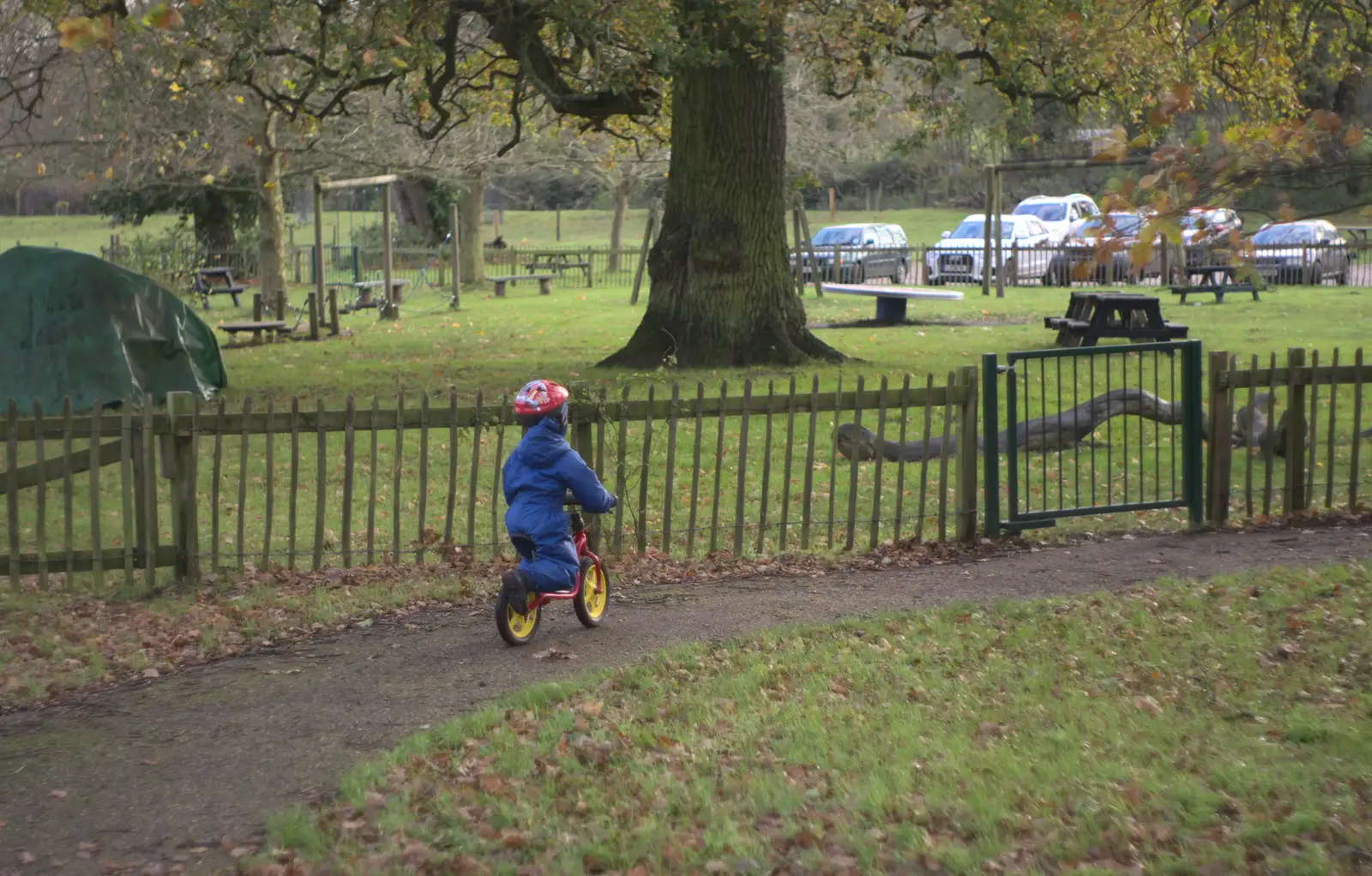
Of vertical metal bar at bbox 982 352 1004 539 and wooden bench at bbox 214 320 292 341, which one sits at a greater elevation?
wooden bench at bbox 214 320 292 341

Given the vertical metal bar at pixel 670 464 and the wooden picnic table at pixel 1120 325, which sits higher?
the wooden picnic table at pixel 1120 325

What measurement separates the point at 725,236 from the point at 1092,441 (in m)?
9.40

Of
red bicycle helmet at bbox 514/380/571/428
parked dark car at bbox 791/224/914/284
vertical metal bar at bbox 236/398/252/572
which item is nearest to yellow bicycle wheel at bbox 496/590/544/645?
red bicycle helmet at bbox 514/380/571/428

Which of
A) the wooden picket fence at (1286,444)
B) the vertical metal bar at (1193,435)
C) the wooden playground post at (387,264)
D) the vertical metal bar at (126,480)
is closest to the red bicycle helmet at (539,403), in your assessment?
the vertical metal bar at (126,480)

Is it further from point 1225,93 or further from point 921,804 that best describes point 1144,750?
point 1225,93

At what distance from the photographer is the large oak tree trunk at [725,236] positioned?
1834 cm

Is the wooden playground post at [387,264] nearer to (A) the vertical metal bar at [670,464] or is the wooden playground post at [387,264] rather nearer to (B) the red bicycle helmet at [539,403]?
(A) the vertical metal bar at [670,464]

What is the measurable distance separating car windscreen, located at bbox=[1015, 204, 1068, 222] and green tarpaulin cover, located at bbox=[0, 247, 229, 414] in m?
32.0

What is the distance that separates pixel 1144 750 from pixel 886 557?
4.18 metres

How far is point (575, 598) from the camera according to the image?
7.30m

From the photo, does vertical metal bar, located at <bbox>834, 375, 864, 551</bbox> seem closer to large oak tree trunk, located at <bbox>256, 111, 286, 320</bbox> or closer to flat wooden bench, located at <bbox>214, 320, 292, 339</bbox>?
flat wooden bench, located at <bbox>214, 320, 292, 339</bbox>

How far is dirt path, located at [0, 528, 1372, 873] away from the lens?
495cm

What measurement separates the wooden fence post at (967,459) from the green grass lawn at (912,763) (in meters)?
2.49

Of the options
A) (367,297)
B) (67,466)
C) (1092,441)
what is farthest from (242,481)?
(367,297)
